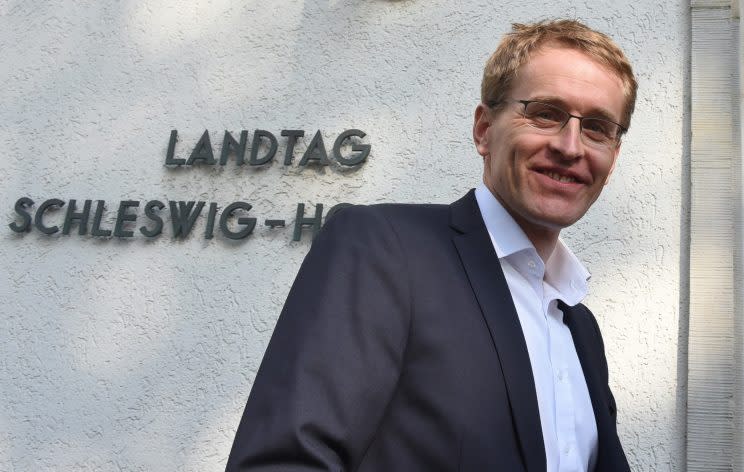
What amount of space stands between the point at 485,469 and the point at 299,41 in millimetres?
2939

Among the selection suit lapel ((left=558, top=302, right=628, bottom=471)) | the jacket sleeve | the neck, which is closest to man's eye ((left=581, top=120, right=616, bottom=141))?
the neck

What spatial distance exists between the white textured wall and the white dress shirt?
173cm

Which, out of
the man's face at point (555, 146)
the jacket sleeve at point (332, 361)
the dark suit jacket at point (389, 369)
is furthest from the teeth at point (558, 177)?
the jacket sleeve at point (332, 361)

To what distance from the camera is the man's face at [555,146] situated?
1451 millimetres

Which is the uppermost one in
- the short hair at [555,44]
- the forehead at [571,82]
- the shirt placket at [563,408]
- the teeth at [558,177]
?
the short hair at [555,44]

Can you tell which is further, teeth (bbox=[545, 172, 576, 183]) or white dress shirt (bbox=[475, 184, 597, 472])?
teeth (bbox=[545, 172, 576, 183])

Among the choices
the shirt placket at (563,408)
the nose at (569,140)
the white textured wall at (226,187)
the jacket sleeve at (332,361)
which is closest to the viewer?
the jacket sleeve at (332,361)

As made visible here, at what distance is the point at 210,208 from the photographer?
361 cm

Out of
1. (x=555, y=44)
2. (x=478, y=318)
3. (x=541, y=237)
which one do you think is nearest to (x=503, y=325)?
(x=478, y=318)

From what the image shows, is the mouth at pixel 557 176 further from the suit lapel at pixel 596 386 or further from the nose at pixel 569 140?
the suit lapel at pixel 596 386

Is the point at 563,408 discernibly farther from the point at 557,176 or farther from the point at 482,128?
the point at 482,128

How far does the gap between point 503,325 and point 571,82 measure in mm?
489

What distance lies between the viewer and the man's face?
1.45 m

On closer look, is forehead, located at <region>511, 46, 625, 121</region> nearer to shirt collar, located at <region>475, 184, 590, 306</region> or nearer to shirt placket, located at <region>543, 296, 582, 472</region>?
shirt collar, located at <region>475, 184, 590, 306</region>
